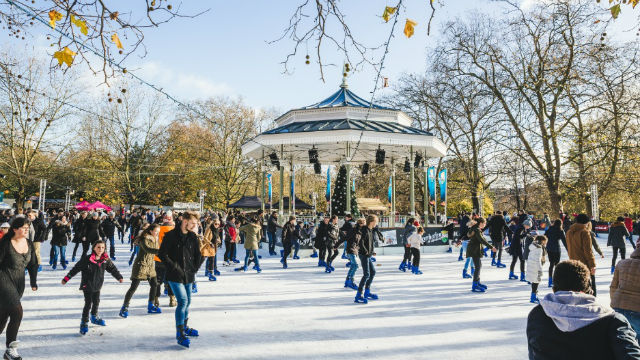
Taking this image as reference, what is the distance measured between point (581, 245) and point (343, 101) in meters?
14.6

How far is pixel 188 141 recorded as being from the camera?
126 feet

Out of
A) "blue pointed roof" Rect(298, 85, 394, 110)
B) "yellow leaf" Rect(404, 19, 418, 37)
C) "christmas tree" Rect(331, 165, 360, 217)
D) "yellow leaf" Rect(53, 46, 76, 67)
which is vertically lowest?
"christmas tree" Rect(331, 165, 360, 217)

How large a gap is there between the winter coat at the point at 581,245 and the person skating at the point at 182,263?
20.7 feet

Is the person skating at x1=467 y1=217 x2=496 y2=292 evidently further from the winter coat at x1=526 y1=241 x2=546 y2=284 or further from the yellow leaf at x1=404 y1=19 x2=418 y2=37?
the yellow leaf at x1=404 y1=19 x2=418 y2=37

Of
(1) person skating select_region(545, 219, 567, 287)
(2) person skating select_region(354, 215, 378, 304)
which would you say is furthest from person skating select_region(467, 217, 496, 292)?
(2) person skating select_region(354, 215, 378, 304)

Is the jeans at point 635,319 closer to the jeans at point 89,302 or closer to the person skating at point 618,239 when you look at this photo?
the jeans at point 89,302

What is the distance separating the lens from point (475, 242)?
9117 mm

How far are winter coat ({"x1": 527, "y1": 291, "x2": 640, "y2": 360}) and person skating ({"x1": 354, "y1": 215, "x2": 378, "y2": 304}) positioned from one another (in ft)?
17.9

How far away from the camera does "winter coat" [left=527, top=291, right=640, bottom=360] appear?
6.22ft

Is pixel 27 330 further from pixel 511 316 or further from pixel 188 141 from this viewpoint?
pixel 188 141

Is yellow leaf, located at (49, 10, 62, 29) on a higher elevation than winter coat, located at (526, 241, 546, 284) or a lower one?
higher

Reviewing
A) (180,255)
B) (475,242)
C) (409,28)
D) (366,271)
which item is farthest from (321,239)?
(409,28)

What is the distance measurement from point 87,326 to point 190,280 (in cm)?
161

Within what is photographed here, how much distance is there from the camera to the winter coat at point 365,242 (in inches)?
298
